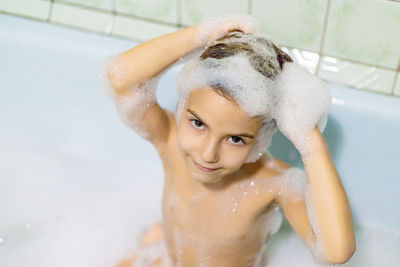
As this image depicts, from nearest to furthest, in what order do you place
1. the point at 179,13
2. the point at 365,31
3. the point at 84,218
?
the point at 365,31
the point at 179,13
the point at 84,218

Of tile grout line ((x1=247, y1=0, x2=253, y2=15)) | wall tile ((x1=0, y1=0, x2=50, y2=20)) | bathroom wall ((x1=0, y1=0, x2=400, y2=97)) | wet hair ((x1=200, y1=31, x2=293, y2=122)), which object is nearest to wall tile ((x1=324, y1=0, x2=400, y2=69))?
bathroom wall ((x1=0, y1=0, x2=400, y2=97))

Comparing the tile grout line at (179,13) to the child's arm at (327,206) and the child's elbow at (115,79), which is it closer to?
the child's elbow at (115,79)

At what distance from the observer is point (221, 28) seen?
106 cm

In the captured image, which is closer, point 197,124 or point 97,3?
point 197,124

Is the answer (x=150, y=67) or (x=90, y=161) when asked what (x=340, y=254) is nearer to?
(x=150, y=67)

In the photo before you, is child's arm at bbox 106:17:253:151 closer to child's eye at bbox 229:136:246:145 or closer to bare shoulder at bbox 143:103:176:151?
bare shoulder at bbox 143:103:176:151

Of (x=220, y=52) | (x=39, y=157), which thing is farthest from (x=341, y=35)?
(x=39, y=157)

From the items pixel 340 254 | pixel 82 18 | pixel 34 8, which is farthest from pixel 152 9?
pixel 340 254

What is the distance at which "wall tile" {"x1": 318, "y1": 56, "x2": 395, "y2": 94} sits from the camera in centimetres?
126

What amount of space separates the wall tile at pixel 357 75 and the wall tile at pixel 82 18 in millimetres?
523

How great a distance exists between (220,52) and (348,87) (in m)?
0.45

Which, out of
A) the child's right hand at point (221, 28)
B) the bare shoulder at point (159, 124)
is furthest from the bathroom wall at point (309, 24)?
the bare shoulder at point (159, 124)

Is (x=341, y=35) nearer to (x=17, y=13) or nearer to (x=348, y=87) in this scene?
(x=348, y=87)

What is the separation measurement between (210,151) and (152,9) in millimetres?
545
